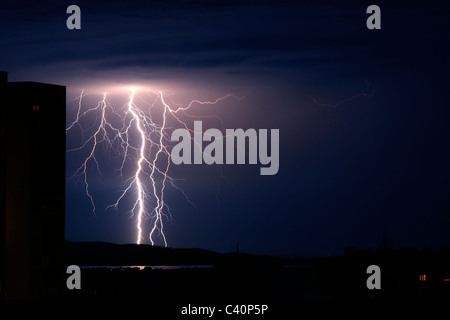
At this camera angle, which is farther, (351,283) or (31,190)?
(351,283)

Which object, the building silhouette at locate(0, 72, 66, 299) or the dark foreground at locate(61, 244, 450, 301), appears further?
the dark foreground at locate(61, 244, 450, 301)

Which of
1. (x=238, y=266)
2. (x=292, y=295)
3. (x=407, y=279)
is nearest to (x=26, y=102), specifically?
(x=407, y=279)

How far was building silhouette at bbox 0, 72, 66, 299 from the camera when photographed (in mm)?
36938

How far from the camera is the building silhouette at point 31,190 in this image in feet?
121

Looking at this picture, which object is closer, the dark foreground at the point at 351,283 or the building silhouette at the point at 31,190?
the building silhouette at the point at 31,190

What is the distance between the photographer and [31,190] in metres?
37.5

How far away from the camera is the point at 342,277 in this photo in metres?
81.1
